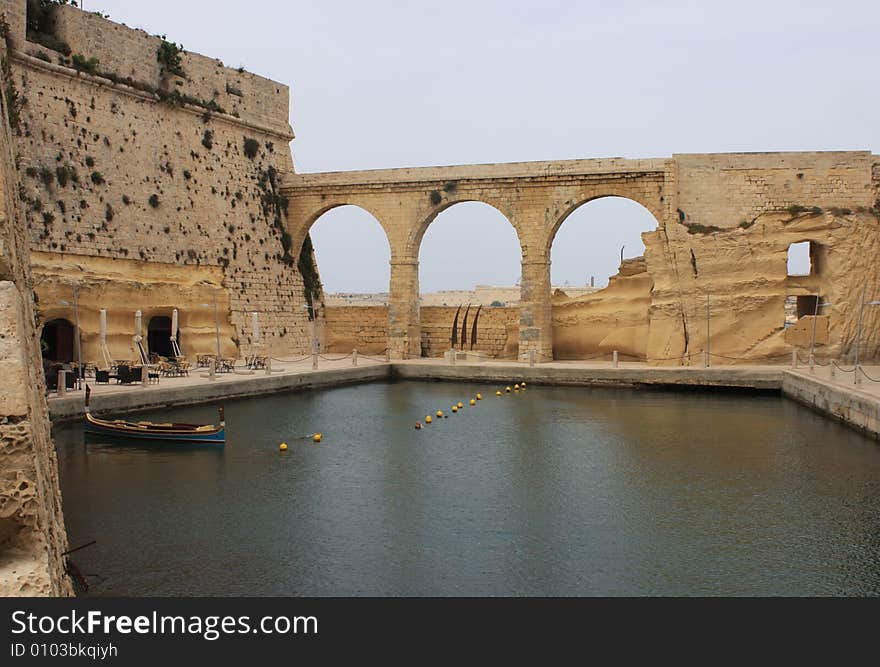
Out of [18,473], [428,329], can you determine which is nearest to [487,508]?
[18,473]

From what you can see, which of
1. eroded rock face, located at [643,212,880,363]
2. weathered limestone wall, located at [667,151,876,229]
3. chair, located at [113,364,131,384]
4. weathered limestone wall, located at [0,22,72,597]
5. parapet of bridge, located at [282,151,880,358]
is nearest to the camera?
weathered limestone wall, located at [0,22,72,597]

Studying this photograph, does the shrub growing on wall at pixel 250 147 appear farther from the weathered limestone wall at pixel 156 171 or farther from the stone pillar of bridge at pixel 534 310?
the stone pillar of bridge at pixel 534 310

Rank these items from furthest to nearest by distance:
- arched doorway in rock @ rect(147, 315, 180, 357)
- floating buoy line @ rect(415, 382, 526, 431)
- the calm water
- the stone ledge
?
1. arched doorway in rock @ rect(147, 315, 180, 357)
2. floating buoy line @ rect(415, 382, 526, 431)
3. the stone ledge
4. the calm water

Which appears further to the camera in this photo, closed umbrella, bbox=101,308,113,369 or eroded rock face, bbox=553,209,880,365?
eroded rock face, bbox=553,209,880,365

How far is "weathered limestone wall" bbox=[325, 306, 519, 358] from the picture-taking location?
25.2m

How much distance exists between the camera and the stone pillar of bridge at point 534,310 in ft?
73.5

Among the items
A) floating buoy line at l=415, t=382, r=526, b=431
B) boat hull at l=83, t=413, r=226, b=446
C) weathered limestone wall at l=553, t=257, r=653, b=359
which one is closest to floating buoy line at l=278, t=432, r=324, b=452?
boat hull at l=83, t=413, r=226, b=446

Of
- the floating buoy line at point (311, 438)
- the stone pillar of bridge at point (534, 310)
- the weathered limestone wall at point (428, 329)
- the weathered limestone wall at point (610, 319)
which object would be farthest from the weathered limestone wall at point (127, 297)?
the weathered limestone wall at point (610, 319)

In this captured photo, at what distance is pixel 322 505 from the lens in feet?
29.5

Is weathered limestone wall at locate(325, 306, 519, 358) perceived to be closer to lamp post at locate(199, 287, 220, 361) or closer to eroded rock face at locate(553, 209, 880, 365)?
eroded rock face at locate(553, 209, 880, 365)

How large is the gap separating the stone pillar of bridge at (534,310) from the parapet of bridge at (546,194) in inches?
1.0

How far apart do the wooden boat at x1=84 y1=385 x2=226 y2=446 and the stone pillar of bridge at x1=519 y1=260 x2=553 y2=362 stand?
11.5 metres

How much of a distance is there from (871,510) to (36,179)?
16.2 metres
